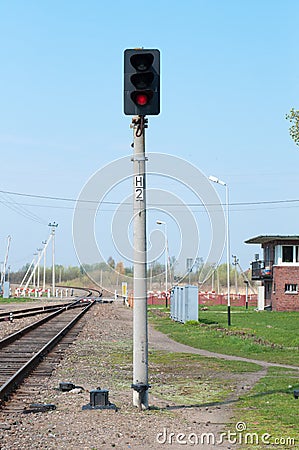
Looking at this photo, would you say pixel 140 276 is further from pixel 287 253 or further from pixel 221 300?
pixel 221 300

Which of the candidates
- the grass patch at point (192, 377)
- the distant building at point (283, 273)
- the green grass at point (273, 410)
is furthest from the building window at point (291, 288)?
the green grass at point (273, 410)

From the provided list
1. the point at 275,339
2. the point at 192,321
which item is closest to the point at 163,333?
the point at 192,321

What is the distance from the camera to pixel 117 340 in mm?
25453

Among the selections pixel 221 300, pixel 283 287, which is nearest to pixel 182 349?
pixel 283 287

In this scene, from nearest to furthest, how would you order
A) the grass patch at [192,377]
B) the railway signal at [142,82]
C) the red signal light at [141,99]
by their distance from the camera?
the railway signal at [142,82] < the red signal light at [141,99] < the grass patch at [192,377]

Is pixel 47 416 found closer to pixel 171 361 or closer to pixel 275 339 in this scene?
pixel 171 361

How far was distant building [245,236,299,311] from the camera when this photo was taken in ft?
183

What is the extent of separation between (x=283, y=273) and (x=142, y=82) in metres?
47.7

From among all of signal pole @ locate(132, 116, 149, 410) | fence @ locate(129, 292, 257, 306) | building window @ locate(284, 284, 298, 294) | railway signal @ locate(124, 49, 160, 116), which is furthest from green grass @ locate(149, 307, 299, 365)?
fence @ locate(129, 292, 257, 306)

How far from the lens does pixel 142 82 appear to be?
1023 centimetres

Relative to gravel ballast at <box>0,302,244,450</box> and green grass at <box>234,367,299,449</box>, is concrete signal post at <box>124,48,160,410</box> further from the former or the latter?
green grass at <box>234,367,299,449</box>

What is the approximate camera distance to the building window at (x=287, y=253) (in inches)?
2253

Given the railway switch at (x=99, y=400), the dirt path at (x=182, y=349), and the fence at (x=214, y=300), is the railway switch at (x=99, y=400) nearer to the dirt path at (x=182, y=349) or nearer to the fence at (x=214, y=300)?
the dirt path at (x=182, y=349)

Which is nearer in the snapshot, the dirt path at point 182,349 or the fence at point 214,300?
the dirt path at point 182,349
